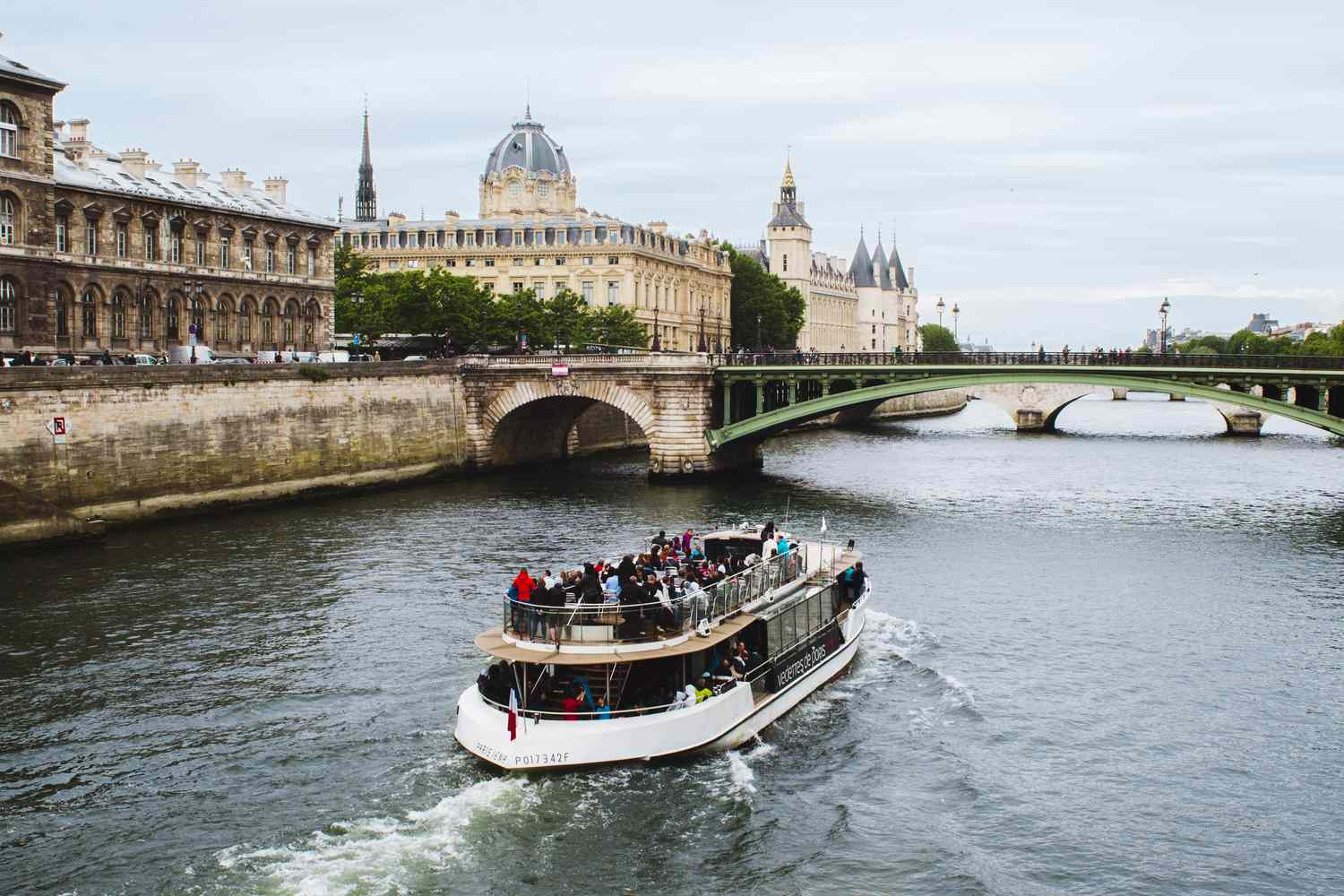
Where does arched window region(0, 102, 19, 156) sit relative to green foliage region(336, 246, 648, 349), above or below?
above

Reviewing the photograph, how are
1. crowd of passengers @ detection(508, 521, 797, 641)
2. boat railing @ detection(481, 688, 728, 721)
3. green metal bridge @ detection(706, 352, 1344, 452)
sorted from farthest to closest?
green metal bridge @ detection(706, 352, 1344, 452)
crowd of passengers @ detection(508, 521, 797, 641)
boat railing @ detection(481, 688, 728, 721)

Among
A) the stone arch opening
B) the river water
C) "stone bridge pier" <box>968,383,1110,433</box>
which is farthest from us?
"stone bridge pier" <box>968,383,1110,433</box>

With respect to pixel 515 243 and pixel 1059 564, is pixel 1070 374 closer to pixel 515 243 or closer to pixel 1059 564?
pixel 1059 564

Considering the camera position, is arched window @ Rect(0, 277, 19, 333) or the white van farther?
the white van

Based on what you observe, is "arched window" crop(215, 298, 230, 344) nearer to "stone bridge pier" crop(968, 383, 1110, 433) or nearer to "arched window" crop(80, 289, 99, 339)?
"arched window" crop(80, 289, 99, 339)

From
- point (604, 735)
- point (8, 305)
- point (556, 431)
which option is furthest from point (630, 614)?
point (556, 431)

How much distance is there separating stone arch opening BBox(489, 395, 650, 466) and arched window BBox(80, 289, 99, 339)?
18.9 m

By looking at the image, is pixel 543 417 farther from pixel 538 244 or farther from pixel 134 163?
pixel 538 244

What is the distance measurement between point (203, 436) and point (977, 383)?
106 feet

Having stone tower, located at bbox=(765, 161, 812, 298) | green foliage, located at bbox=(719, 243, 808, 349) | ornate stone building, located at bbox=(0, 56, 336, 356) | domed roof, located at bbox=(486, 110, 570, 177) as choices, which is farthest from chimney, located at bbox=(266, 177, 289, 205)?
stone tower, located at bbox=(765, 161, 812, 298)

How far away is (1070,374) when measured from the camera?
188 ft

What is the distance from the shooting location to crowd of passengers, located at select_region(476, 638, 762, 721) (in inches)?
894

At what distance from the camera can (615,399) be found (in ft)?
216

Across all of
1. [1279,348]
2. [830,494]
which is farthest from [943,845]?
[1279,348]
